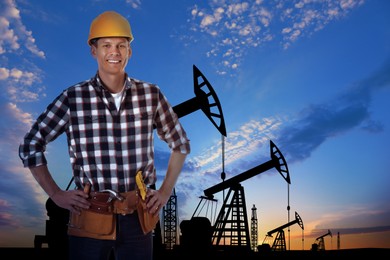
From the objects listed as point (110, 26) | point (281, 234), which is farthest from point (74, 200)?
point (281, 234)

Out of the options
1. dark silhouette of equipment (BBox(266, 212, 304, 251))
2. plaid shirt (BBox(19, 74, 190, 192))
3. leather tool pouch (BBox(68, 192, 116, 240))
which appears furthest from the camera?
dark silhouette of equipment (BBox(266, 212, 304, 251))

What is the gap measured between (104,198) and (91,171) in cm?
18

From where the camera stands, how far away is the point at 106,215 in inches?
93.8

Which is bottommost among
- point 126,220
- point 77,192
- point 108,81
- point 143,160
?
point 126,220

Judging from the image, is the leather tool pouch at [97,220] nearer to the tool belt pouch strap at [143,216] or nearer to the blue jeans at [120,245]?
the blue jeans at [120,245]

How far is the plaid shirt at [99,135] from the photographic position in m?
2.48

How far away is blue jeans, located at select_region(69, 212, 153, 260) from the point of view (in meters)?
2.39

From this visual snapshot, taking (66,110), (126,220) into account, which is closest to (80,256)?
(126,220)

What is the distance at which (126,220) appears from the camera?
7.97ft

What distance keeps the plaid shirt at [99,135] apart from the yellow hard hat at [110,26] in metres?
0.28

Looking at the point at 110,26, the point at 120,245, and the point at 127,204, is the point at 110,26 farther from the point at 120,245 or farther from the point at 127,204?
the point at 120,245

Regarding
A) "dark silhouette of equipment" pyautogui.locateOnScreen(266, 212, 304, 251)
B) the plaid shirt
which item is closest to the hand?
the plaid shirt

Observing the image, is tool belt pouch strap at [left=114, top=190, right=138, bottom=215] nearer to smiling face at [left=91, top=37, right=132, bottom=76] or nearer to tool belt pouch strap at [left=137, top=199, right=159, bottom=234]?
tool belt pouch strap at [left=137, top=199, right=159, bottom=234]

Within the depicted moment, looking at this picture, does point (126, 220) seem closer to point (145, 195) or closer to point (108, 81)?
point (145, 195)
